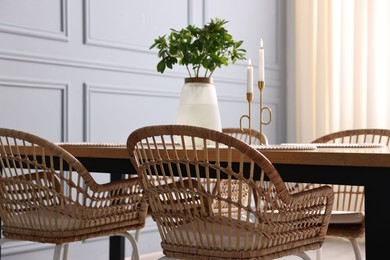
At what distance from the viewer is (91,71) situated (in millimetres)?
3289

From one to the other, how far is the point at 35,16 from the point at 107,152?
A: 1464mm

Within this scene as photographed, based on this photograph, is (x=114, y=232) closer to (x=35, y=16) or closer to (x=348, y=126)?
(x=35, y=16)

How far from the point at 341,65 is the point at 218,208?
305cm

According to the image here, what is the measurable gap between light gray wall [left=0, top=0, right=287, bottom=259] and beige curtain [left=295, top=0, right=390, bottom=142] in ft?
2.18

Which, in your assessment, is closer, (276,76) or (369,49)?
(369,49)

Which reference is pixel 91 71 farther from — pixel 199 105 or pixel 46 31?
pixel 199 105

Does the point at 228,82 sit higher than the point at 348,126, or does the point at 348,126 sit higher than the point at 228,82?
the point at 228,82

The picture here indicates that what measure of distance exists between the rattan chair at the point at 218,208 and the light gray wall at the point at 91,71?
4.94 feet

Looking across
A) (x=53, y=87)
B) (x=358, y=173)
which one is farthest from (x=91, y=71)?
(x=358, y=173)

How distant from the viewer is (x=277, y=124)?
184 inches

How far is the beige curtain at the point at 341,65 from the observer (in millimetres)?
4199

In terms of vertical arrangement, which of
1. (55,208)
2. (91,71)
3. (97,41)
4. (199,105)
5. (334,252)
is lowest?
(334,252)

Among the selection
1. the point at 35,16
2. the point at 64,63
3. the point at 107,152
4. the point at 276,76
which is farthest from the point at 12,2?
the point at 276,76

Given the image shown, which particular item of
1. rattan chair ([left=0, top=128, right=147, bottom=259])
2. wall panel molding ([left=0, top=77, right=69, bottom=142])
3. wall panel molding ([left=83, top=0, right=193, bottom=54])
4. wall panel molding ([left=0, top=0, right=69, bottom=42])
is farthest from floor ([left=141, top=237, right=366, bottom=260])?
rattan chair ([left=0, top=128, right=147, bottom=259])
